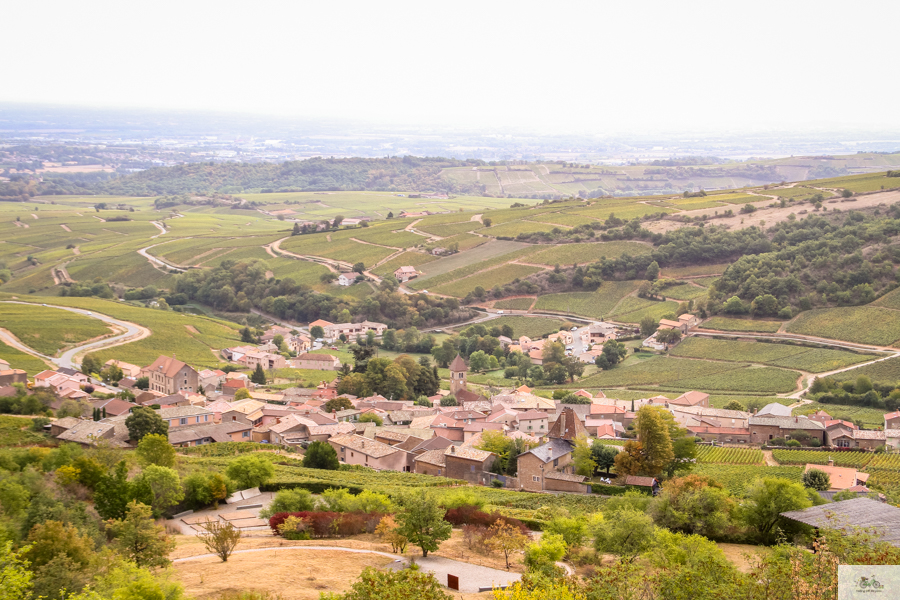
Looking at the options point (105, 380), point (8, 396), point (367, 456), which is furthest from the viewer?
point (105, 380)

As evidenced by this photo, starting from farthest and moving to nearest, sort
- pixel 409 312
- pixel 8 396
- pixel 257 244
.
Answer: pixel 257 244
pixel 409 312
pixel 8 396

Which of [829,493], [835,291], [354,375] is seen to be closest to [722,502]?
[829,493]

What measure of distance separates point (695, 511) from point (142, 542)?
1955cm

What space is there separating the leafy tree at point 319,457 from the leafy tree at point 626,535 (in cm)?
1959

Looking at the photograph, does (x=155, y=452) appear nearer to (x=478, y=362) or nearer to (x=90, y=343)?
(x=90, y=343)

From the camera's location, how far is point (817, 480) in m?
38.9

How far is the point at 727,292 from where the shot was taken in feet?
306

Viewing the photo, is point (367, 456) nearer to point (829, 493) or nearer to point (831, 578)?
point (829, 493)

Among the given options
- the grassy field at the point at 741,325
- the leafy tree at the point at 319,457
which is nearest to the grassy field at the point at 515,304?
the grassy field at the point at 741,325

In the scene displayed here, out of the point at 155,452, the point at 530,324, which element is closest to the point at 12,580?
the point at 155,452

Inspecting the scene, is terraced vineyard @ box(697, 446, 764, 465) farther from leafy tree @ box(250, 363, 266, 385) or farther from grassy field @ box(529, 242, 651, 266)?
grassy field @ box(529, 242, 651, 266)

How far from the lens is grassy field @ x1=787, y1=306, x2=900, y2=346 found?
7719cm

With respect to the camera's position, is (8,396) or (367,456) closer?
(367,456)

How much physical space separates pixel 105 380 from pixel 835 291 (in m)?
73.2
